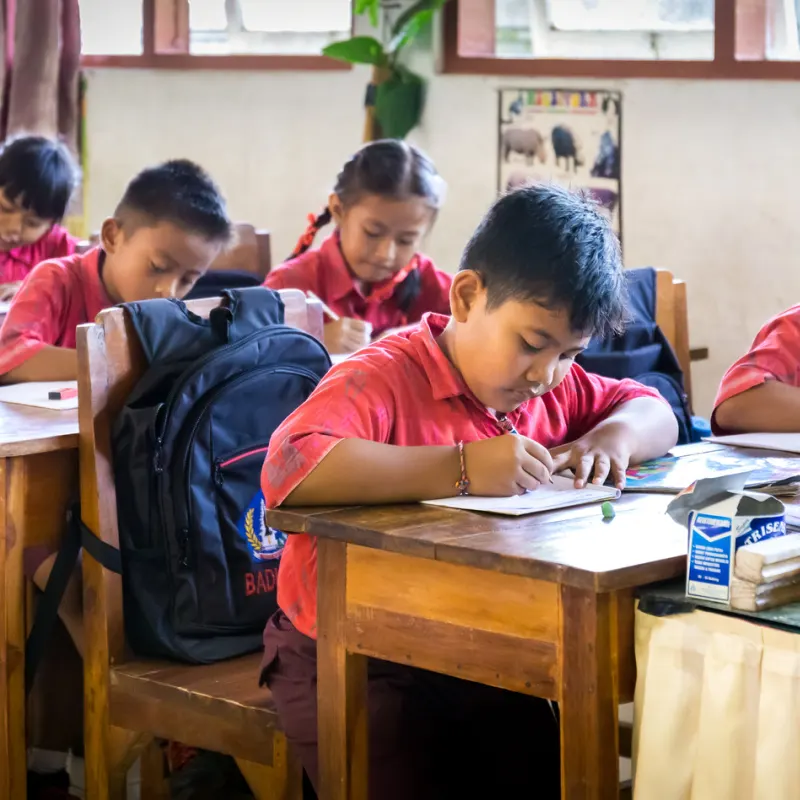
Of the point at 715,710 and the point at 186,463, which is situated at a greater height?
the point at 186,463

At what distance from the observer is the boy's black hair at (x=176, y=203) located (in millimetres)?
2596

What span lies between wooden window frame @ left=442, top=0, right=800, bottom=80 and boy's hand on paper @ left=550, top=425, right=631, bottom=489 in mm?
2273

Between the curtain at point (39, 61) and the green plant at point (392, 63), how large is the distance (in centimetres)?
118

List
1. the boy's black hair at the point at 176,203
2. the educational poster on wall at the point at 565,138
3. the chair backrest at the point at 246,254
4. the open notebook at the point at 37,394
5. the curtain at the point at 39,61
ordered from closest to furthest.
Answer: the open notebook at the point at 37,394, the boy's black hair at the point at 176,203, the chair backrest at the point at 246,254, the educational poster on wall at the point at 565,138, the curtain at the point at 39,61

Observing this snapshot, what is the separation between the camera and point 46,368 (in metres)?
2.39

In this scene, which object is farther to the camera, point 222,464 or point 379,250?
point 379,250

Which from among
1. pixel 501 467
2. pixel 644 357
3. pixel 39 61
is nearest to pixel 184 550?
pixel 501 467

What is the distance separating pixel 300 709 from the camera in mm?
1566

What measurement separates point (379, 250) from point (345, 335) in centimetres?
38

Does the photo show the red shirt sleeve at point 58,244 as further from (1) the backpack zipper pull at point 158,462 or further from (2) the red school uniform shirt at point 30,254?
(1) the backpack zipper pull at point 158,462

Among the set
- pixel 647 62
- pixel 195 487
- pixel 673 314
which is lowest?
pixel 195 487

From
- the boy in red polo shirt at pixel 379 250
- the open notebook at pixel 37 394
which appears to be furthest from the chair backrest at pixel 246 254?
the open notebook at pixel 37 394

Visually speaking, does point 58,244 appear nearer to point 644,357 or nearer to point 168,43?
point 168,43

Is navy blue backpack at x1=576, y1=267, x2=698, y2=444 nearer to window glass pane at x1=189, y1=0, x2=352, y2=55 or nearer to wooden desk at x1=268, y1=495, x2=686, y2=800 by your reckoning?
wooden desk at x1=268, y1=495, x2=686, y2=800
